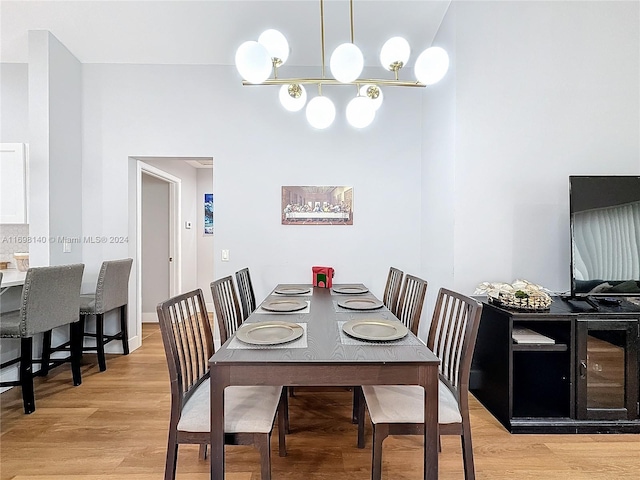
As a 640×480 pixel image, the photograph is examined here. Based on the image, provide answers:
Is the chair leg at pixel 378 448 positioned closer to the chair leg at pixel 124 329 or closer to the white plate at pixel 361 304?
the white plate at pixel 361 304

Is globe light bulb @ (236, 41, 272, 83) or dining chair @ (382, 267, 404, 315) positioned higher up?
globe light bulb @ (236, 41, 272, 83)

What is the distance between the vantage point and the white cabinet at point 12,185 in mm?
3127

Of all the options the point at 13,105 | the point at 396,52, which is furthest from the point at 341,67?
the point at 13,105

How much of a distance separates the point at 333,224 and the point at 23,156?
111 inches

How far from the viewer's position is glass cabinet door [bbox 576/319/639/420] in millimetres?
2186

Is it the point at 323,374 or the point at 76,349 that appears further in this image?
the point at 76,349

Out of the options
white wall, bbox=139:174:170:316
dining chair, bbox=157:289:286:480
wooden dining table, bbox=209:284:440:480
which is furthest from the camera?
white wall, bbox=139:174:170:316

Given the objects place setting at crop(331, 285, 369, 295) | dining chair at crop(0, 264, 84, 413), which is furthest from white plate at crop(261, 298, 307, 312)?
dining chair at crop(0, 264, 84, 413)

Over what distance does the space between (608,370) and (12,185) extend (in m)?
4.73

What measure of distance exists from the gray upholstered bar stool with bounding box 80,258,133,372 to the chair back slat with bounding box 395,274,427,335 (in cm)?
252

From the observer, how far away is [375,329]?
1.75 meters

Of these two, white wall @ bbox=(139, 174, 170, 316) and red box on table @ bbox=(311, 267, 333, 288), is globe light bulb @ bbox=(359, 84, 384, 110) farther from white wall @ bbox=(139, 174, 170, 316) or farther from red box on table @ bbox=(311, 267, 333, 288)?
white wall @ bbox=(139, 174, 170, 316)

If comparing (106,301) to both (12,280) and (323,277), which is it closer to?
(12,280)

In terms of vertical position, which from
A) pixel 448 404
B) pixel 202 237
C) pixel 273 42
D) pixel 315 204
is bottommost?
pixel 448 404
